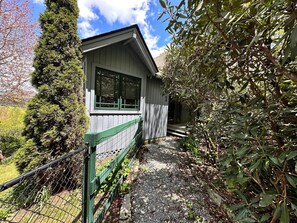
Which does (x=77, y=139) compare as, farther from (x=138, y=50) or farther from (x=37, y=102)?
(x=138, y=50)

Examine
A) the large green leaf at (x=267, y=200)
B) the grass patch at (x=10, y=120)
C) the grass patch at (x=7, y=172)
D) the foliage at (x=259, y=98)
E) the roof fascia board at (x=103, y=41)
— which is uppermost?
the roof fascia board at (x=103, y=41)

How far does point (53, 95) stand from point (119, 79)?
2655mm

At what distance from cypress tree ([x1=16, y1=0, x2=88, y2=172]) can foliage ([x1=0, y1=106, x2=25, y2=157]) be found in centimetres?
472

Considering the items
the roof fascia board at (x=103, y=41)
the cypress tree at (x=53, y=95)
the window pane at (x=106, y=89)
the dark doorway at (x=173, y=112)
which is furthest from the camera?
the dark doorway at (x=173, y=112)

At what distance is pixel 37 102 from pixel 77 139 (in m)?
1.01

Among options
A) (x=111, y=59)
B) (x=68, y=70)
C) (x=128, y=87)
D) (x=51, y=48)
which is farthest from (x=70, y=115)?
(x=128, y=87)

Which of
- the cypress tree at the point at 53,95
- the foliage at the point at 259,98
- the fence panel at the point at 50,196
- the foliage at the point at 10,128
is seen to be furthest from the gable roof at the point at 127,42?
the foliage at the point at 10,128

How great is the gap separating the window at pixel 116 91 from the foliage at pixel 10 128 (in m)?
4.43

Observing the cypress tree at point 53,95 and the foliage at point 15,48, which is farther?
the foliage at point 15,48

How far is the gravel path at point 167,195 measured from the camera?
2379 millimetres

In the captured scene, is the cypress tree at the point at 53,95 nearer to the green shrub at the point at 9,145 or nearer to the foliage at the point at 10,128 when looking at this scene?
the green shrub at the point at 9,145

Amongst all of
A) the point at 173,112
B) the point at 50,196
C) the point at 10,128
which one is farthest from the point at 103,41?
the point at 173,112

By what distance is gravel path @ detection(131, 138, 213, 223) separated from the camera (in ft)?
7.80

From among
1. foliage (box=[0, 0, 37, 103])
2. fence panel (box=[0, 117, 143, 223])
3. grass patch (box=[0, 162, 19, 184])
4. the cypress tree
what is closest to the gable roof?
the cypress tree
